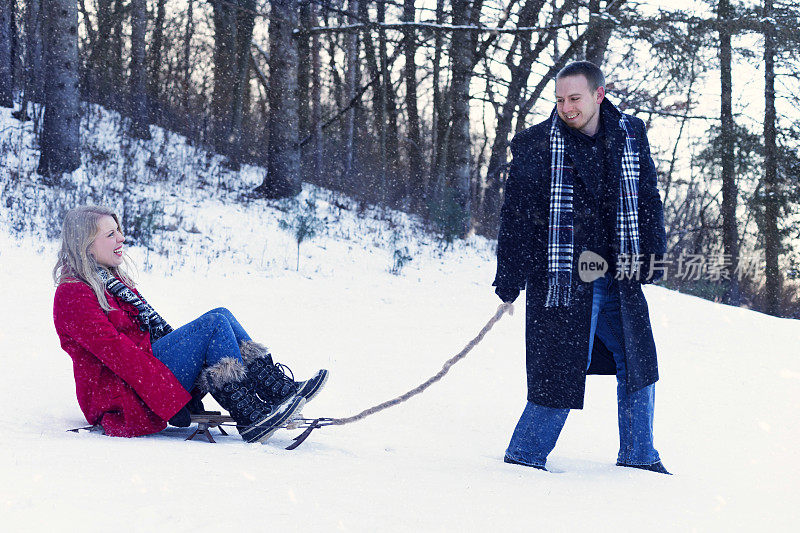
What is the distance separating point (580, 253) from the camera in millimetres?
3371

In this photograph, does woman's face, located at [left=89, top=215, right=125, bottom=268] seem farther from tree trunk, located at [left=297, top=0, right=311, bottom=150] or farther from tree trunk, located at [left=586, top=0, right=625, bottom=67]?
tree trunk, located at [left=297, top=0, right=311, bottom=150]

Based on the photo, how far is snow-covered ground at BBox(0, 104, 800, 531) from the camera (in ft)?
7.78

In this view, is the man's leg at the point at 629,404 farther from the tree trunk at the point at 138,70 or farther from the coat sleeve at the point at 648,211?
the tree trunk at the point at 138,70

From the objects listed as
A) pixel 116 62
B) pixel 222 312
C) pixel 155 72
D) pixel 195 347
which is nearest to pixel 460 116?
pixel 155 72

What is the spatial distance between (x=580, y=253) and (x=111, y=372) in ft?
7.39

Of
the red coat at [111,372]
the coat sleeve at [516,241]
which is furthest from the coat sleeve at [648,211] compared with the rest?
the red coat at [111,372]

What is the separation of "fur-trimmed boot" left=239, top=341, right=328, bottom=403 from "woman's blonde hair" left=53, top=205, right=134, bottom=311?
69 cm

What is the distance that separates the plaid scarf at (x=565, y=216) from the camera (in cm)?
333

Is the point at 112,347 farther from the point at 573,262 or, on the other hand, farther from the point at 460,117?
the point at 460,117

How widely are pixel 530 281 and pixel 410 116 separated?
14782 millimetres

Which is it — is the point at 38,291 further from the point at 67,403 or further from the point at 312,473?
the point at 312,473

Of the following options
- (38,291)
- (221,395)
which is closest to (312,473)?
(221,395)

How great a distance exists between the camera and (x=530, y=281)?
136 inches

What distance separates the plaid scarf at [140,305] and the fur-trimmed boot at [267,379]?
1.44ft
